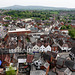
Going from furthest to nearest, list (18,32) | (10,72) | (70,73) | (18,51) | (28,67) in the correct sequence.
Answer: (18,32) < (18,51) < (28,67) < (70,73) < (10,72)

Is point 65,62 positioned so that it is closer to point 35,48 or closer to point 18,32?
point 35,48

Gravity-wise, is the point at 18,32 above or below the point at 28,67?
above

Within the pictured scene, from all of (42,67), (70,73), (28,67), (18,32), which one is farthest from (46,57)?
(18,32)

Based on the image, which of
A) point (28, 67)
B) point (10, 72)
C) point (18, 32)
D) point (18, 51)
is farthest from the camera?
point (18, 32)

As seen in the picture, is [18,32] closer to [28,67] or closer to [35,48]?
[35,48]

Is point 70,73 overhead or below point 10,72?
below

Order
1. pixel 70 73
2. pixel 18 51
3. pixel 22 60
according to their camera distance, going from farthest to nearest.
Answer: pixel 18 51, pixel 22 60, pixel 70 73

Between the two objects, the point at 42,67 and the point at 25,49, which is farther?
the point at 25,49

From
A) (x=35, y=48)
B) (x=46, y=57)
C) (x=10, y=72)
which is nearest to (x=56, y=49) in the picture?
(x=35, y=48)

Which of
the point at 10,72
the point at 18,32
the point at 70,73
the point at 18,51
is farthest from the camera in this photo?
the point at 18,32
